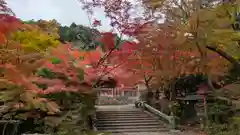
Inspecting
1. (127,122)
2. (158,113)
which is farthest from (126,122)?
(158,113)

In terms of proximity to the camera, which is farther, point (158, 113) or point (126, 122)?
point (158, 113)

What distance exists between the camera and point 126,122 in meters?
19.2

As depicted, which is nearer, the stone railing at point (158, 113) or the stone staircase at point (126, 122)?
the stone railing at point (158, 113)

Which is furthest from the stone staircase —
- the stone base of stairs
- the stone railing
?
the stone railing

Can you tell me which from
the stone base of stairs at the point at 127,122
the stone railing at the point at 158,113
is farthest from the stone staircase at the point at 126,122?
the stone railing at the point at 158,113

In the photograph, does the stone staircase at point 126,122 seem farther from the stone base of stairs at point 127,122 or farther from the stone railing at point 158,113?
the stone railing at point 158,113

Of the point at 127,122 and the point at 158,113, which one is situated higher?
the point at 158,113

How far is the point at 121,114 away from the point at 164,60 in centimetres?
505

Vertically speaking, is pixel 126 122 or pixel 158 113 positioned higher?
pixel 158 113

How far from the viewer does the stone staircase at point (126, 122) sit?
698 inches

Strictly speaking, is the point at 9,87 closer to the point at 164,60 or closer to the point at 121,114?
the point at 164,60

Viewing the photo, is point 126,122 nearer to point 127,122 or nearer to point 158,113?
point 127,122

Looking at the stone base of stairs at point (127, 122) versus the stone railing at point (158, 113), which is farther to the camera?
the stone base of stairs at point (127, 122)

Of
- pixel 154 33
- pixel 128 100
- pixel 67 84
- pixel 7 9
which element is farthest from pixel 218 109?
pixel 128 100
